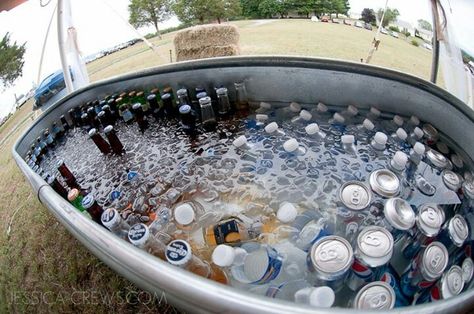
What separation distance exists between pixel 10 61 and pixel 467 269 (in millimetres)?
3281

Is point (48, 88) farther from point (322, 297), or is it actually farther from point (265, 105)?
point (322, 297)

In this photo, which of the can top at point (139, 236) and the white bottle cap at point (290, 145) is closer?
the can top at point (139, 236)

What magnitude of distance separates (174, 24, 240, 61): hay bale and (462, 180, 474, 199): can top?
2459 mm

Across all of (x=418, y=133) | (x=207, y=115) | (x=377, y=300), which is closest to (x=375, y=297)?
(x=377, y=300)

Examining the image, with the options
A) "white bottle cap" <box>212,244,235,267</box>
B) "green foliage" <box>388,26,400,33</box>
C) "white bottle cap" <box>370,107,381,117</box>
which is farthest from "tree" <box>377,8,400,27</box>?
"white bottle cap" <box>212,244,235,267</box>

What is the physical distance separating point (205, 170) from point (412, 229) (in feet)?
2.31

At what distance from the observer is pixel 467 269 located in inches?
33.7

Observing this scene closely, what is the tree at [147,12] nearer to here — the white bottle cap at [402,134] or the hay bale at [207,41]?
the hay bale at [207,41]

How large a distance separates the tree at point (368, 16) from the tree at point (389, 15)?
0.24ft

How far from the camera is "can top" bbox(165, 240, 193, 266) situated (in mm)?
753

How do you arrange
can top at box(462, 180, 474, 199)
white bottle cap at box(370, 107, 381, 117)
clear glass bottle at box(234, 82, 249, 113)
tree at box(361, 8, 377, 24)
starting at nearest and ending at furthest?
can top at box(462, 180, 474, 199), white bottle cap at box(370, 107, 381, 117), clear glass bottle at box(234, 82, 249, 113), tree at box(361, 8, 377, 24)

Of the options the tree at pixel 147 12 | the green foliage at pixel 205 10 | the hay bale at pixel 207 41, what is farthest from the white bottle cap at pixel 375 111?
the tree at pixel 147 12

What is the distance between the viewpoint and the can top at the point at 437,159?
114 cm

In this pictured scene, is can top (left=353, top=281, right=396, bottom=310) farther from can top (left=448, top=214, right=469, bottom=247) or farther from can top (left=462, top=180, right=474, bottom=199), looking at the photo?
can top (left=462, top=180, right=474, bottom=199)
